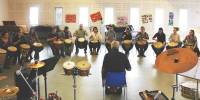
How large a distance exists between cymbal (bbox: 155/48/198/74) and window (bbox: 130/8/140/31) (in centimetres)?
1433

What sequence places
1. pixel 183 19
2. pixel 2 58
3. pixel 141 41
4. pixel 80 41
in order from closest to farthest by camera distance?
pixel 2 58, pixel 141 41, pixel 80 41, pixel 183 19

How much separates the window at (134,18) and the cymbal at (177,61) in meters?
14.3

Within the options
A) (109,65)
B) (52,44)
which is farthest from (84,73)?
(52,44)

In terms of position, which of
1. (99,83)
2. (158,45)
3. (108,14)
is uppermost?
(108,14)

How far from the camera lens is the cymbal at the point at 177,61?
6047 millimetres

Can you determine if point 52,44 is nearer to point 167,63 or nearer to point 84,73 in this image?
point 84,73

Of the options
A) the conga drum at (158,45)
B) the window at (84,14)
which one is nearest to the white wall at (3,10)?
the window at (84,14)

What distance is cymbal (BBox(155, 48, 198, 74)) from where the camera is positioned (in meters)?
6.05

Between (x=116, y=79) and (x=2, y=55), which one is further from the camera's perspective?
(x=2, y=55)

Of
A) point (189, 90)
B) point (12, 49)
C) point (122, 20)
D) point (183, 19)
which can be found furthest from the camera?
point (183, 19)

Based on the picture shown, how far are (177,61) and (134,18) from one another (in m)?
14.7

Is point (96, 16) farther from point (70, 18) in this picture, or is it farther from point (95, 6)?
point (70, 18)

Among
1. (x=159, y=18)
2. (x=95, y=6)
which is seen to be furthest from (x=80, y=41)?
(x=159, y=18)

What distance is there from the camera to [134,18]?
814 inches
